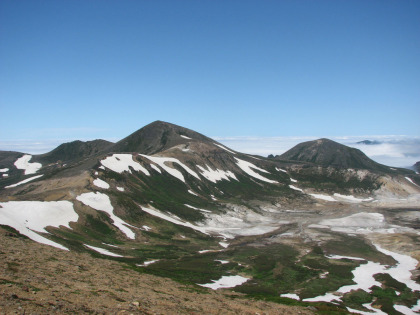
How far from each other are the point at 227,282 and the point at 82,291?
36744mm

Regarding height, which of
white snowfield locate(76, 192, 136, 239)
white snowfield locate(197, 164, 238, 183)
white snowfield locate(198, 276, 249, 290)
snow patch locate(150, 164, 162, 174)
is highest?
snow patch locate(150, 164, 162, 174)

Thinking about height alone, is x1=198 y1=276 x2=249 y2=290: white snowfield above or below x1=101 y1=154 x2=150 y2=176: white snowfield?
below

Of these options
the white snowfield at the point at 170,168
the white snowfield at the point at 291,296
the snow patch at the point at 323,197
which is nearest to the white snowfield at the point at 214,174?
the white snowfield at the point at 170,168

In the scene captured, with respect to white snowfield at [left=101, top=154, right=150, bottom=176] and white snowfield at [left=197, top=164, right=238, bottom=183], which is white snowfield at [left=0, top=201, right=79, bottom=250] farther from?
white snowfield at [left=197, top=164, right=238, bottom=183]

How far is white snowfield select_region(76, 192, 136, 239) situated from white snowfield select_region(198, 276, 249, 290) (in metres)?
34.3

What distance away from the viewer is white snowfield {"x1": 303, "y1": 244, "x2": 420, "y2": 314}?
57.1 meters

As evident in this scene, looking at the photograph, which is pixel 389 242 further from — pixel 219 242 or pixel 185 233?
pixel 185 233

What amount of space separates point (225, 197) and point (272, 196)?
3044 cm

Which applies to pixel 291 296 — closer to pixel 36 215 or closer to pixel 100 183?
pixel 36 215

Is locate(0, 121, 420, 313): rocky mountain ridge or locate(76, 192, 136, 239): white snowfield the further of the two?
locate(76, 192, 136, 239): white snowfield

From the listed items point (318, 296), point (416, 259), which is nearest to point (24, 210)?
point (318, 296)

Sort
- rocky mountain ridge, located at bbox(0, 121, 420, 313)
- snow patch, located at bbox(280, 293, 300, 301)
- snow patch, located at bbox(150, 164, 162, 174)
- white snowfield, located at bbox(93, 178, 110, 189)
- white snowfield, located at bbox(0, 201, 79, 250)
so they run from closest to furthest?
1. snow patch, located at bbox(280, 293, 300, 301)
2. rocky mountain ridge, located at bbox(0, 121, 420, 313)
3. white snowfield, located at bbox(0, 201, 79, 250)
4. white snowfield, located at bbox(93, 178, 110, 189)
5. snow patch, located at bbox(150, 164, 162, 174)

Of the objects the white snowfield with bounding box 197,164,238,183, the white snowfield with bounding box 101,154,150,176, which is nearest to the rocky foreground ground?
the white snowfield with bounding box 101,154,150,176

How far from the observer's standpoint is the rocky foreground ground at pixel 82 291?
79.3ft
